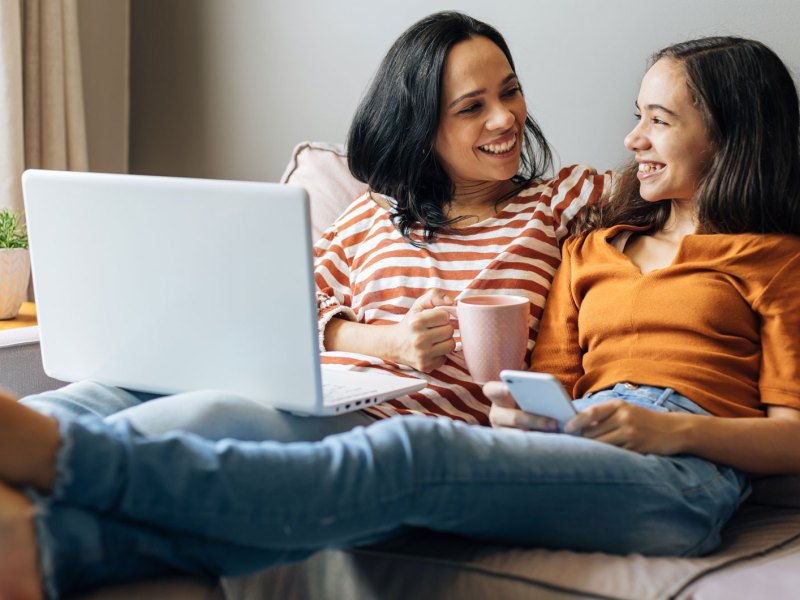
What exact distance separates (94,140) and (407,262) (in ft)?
5.14

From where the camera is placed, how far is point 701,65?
1512 mm

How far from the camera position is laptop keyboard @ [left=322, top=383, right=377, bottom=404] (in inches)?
52.7

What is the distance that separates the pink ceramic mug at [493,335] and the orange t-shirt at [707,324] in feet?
0.62

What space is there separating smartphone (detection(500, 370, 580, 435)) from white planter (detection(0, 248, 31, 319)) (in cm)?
131

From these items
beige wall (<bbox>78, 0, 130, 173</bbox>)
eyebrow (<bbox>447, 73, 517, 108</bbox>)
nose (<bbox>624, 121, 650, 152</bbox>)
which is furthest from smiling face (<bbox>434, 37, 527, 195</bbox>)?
beige wall (<bbox>78, 0, 130, 173</bbox>)

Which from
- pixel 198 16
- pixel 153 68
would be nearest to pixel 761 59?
pixel 198 16

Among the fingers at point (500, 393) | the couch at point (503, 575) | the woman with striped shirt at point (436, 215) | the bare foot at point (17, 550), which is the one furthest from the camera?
the woman with striped shirt at point (436, 215)

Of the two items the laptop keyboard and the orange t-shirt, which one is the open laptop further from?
the orange t-shirt

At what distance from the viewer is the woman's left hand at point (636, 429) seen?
1.29 meters

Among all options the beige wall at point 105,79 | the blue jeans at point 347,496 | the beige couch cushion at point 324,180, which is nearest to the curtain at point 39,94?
the beige wall at point 105,79

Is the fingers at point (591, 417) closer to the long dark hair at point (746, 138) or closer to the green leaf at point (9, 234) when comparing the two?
the long dark hair at point (746, 138)

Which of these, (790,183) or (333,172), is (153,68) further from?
(790,183)

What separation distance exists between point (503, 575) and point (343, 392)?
35cm

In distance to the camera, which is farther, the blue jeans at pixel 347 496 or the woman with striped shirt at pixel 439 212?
the woman with striped shirt at pixel 439 212
